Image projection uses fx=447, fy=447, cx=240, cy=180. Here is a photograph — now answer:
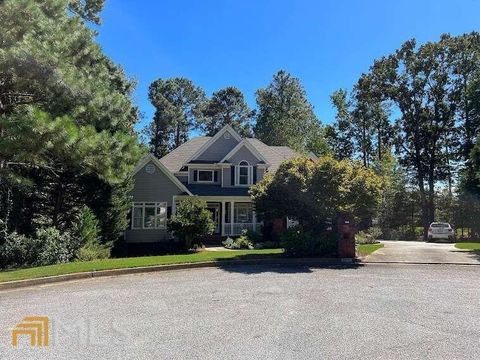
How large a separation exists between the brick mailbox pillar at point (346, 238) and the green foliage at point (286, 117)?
39245 mm

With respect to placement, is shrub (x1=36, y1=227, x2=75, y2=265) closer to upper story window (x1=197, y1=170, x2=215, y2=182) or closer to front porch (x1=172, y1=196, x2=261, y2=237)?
front porch (x1=172, y1=196, x2=261, y2=237)

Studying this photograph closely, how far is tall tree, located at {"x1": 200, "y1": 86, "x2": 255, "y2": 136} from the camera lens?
6397 centimetres

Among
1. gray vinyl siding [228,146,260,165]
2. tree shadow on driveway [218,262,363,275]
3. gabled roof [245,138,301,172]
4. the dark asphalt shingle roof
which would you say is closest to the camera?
tree shadow on driveway [218,262,363,275]

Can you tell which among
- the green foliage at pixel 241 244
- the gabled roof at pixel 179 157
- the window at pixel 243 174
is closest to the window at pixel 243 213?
the window at pixel 243 174

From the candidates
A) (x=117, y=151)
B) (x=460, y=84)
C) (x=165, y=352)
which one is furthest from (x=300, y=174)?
(x=460, y=84)

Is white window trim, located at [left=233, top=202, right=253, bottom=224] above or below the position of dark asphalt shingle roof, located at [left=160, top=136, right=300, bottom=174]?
below

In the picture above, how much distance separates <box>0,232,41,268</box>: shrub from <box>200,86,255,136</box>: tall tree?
4842 centimetres

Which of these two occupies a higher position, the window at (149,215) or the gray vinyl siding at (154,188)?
the gray vinyl siding at (154,188)

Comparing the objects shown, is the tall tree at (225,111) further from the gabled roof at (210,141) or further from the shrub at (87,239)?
the shrub at (87,239)

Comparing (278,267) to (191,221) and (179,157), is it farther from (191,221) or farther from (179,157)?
(179,157)

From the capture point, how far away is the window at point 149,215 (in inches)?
1033

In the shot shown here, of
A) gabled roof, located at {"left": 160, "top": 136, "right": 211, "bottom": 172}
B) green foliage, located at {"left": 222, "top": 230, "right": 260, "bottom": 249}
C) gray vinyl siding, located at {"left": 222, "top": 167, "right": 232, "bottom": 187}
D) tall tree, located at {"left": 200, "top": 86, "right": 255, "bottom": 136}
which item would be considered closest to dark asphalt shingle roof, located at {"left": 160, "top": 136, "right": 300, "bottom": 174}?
gabled roof, located at {"left": 160, "top": 136, "right": 211, "bottom": 172}

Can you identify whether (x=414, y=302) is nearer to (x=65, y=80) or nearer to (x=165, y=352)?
(x=165, y=352)

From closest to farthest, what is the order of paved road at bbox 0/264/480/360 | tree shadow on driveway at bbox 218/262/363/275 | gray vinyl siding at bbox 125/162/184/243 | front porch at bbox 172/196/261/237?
1. paved road at bbox 0/264/480/360
2. tree shadow on driveway at bbox 218/262/363/275
3. gray vinyl siding at bbox 125/162/184/243
4. front porch at bbox 172/196/261/237
